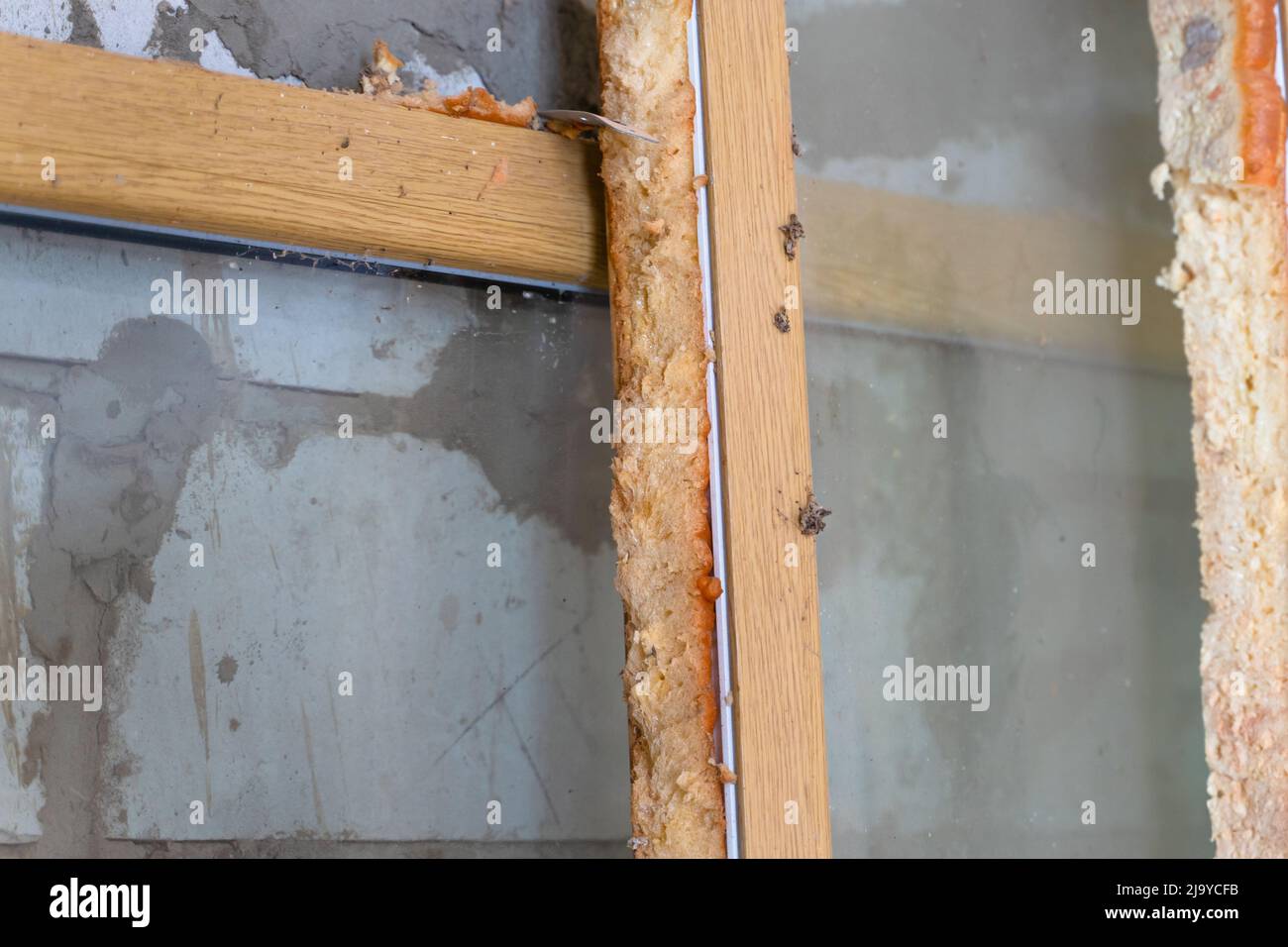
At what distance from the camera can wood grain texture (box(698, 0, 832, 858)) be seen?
1.59 meters

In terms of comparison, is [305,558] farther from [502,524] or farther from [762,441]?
[762,441]

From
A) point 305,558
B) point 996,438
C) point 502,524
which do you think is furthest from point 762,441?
point 996,438

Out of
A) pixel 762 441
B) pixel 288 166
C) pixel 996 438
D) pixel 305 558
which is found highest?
pixel 288 166

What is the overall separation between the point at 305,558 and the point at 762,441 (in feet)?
2.33

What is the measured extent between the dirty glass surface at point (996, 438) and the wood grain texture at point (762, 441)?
0.38m

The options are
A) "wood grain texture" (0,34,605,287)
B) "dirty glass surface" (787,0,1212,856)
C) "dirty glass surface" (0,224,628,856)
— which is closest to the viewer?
"wood grain texture" (0,34,605,287)

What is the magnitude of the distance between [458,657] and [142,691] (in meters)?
0.46

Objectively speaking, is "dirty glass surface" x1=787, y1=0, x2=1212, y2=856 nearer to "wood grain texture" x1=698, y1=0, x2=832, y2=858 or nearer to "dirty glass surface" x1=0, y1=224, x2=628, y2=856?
"wood grain texture" x1=698, y1=0, x2=832, y2=858

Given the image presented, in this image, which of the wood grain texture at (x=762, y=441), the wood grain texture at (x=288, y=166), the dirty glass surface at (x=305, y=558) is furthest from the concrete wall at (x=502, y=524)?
the wood grain texture at (x=762, y=441)

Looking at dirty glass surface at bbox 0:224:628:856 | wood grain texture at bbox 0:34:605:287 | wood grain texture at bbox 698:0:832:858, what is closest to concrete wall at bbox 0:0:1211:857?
dirty glass surface at bbox 0:224:628:856

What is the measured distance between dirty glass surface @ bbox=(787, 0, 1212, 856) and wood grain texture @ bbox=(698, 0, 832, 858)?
380mm

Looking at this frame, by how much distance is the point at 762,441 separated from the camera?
162 cm

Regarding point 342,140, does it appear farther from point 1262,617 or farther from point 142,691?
point 1262,617
